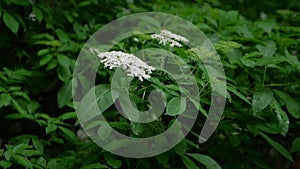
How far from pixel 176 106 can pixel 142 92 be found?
138mm

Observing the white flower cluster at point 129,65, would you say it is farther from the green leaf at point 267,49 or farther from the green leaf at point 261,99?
the green leaf at point 267,49

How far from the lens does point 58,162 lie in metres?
1.36

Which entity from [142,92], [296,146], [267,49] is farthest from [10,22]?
[296,146]

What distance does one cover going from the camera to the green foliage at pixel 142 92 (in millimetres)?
1174

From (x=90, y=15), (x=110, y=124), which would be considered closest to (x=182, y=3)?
(x=90, y=15)

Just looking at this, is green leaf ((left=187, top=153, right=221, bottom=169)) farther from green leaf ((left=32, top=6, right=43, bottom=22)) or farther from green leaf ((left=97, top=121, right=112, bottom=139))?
green leaf ((left=32, top=6, right=43, bottom=22))

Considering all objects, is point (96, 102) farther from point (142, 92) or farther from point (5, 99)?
point (5, 99)

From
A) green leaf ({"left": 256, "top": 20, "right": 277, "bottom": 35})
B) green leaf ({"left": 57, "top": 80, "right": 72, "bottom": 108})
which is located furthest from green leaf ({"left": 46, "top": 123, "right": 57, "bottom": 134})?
green leaf ({"left": 256, "top": 20, "right": 277, "bottom": 35})

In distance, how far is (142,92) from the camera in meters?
1.12

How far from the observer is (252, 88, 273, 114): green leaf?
1243mm

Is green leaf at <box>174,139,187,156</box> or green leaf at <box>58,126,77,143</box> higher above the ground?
green leaf at <box>174,139,187,156</box>

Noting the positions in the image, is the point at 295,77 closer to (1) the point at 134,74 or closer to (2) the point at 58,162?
(1) the point at 134,74

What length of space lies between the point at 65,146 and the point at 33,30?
0.55 metres

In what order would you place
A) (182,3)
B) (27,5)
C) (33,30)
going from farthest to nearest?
(182,3) < (33,30) < (27,5)
